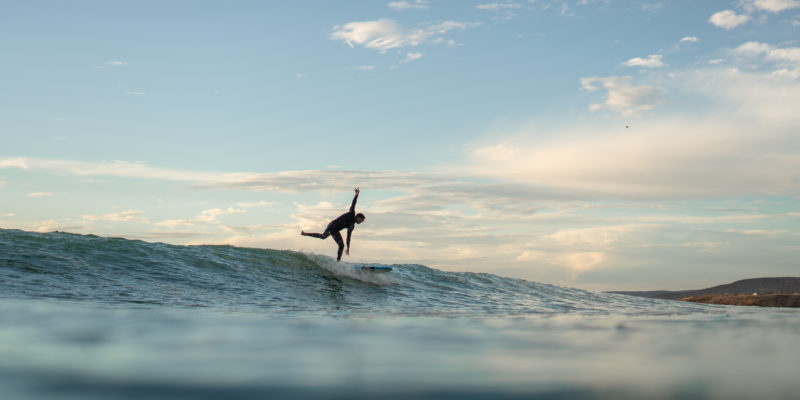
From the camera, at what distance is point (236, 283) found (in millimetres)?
13578

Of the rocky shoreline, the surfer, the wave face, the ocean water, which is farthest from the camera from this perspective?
the rocky shoreline

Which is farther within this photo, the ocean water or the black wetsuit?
the black wetsuit

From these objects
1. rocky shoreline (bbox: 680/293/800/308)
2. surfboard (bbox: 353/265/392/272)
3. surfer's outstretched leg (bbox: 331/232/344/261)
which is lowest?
rocky shoreline (bbox: 680/293/800/308)

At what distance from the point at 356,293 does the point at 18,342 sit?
8.99 metres

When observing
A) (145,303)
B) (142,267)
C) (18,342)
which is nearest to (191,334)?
(18,342)

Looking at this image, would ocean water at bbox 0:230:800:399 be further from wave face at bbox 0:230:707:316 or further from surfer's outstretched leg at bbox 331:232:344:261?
surfer's outstretched leg at bbox 331:232:344:261

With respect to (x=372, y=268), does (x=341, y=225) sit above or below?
above

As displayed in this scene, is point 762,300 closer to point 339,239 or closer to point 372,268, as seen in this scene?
point 372,268

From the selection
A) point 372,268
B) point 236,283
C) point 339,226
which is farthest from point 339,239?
point 236,283

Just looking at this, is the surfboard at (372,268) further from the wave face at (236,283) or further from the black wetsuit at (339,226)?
the black wetsuit at (339,226)

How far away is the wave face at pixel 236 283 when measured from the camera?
10.0 m

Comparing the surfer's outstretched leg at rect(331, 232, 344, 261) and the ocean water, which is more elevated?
the surfer's outstretched leg at rect(331, 232, 344, 261)

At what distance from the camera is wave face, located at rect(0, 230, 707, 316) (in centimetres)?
1005

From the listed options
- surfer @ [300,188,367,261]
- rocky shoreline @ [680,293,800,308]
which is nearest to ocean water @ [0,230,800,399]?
surfer @ [300,188,367,261]
